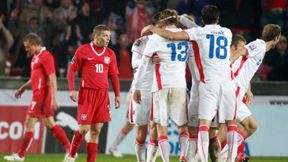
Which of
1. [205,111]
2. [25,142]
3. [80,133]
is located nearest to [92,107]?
[80,133]

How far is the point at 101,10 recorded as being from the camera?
22484 millimetres

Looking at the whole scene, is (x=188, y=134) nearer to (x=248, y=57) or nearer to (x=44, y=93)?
(x=248, y=57)

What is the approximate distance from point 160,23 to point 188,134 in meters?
1.68

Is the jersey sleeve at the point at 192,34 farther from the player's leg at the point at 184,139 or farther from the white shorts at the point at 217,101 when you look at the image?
the player's leg at the point at 184,139

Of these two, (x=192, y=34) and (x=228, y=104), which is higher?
(x=192, y=34)

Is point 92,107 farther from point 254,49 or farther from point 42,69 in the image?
point 254,49

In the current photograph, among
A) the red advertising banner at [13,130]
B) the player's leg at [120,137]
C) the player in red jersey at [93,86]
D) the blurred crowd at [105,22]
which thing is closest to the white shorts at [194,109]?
the player in red jersey at [93,86]

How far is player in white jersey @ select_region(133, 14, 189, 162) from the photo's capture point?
14297 millimetres

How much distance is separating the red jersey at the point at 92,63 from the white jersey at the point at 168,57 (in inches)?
46.3

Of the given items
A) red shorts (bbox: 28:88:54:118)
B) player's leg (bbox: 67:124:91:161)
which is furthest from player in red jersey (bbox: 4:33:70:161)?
player's leg (bbox: 67:124:91:161)

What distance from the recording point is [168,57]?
565 inches

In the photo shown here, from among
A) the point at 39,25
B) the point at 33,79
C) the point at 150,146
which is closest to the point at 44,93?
the point at 33,79

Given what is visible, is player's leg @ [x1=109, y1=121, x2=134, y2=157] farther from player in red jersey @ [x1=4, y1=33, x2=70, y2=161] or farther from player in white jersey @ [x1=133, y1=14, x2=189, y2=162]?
player in white jersey @ [x1=133, y1=14, x2=189, y2=162]

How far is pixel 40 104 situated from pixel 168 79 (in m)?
3.90
